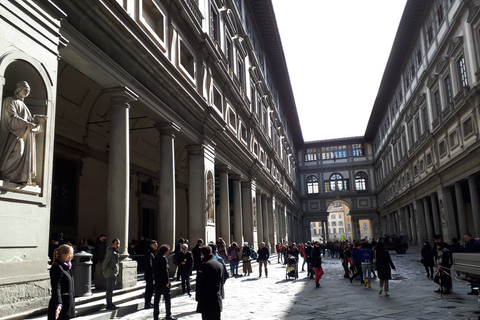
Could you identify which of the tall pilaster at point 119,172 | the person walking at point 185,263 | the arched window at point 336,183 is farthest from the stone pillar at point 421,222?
the tall pilaster at point 119,172

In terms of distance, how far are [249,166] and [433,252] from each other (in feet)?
41.7

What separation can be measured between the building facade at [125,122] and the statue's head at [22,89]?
0.72 ft

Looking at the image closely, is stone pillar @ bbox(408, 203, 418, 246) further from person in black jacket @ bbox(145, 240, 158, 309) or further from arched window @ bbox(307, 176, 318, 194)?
person in black jacket @ bbox(145, 240, 158, 309)

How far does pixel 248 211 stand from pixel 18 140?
756 inches

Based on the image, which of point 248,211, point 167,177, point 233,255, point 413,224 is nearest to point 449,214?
point 413,224

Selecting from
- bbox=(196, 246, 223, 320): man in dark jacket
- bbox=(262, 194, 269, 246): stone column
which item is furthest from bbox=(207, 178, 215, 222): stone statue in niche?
bbox=(262, 194, 269, 246): stone column

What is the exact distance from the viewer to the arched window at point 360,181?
63.1 metres

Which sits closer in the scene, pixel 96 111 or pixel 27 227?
pixel 27 227

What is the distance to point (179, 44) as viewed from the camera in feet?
48.6

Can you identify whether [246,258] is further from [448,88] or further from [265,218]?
[448,88]

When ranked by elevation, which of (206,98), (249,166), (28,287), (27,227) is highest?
(206,98)

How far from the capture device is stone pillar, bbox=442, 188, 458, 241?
26.6 m

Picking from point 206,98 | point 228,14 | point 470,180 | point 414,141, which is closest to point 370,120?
point 414,141

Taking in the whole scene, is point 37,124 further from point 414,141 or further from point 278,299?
point 414,141
